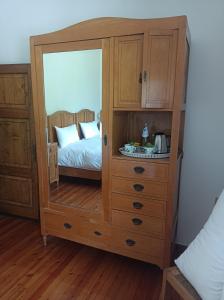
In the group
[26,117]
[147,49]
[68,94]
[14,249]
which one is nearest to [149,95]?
[147,49]

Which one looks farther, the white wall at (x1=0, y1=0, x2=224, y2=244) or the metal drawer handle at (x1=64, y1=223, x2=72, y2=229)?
the metal drawer handle at (x1=64, y1=223, x2=72, y2=229)

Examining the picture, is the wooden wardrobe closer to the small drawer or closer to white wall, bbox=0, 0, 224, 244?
the small drawer

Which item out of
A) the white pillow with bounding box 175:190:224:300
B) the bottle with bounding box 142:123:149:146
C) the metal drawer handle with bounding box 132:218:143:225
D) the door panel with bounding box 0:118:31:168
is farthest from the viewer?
the door panel with bounding box 0:118:31:168

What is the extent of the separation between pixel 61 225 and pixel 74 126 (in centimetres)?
94

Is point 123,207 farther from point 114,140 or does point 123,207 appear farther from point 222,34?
point 222,34

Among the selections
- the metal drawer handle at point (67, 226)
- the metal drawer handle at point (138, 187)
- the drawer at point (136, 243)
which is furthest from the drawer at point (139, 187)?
the metal drawer handle at point (67, 226)

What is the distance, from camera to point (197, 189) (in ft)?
6.83

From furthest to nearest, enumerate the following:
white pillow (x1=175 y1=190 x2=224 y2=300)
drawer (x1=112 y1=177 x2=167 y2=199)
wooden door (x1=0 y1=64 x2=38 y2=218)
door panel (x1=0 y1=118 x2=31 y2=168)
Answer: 1. door panel (x1=0 y1=118 x2=31 y2=168)
2. wooden door (x1=0 y1=64 x2=38 y2=218)
3. drawer (x1=112 y1=177 x2=167 y2=199)
4. white pillow (x1=175 y1=190 x2=224 y2=300)

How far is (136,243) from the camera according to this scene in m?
1.84

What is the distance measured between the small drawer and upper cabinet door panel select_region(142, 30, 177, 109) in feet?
4.05

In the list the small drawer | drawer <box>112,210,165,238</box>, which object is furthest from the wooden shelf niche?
the small drawer

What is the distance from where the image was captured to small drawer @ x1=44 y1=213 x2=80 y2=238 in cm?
206

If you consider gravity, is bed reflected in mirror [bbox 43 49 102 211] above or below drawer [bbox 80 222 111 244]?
above

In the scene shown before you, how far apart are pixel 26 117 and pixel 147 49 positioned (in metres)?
1.61
